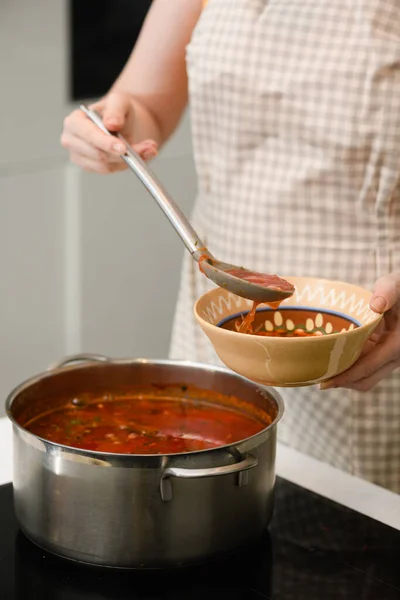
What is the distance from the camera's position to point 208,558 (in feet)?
2.86

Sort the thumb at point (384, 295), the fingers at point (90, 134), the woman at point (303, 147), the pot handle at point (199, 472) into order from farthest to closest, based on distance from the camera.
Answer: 1. the woman at point (303, 147)
2. the fingers at point (90, 134)
3. the thumb at point (384, 295)
4. the pot handle at point (199, 472)

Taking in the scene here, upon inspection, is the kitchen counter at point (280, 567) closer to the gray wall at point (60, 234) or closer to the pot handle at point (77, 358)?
the pot handle at point (77, 358)

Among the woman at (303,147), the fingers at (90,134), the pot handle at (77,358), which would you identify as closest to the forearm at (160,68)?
the woman at (303,147)

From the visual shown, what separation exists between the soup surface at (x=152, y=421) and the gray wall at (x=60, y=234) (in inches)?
51.9

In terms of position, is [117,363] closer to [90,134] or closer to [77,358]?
[77,358]

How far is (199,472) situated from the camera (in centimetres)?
81

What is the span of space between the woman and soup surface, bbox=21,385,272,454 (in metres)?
0.31

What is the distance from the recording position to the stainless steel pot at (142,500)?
2.68 ft

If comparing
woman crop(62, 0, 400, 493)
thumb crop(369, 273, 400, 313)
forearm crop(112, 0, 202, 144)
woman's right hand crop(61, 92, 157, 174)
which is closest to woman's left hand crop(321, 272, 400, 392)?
thumb crop(369, 273, 400, 313)

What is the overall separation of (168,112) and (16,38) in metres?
0.87

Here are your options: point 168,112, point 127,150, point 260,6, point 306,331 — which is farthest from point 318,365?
point 168,112

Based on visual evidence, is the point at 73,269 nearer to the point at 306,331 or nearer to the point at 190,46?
the point at 190,46

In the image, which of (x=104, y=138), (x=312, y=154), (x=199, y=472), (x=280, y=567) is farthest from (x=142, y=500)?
(x=312, y=154)

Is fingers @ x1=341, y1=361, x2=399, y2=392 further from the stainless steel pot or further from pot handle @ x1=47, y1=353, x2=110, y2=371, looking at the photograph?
pot handle @ x1=47, y1=353, x2=110, y2=371
